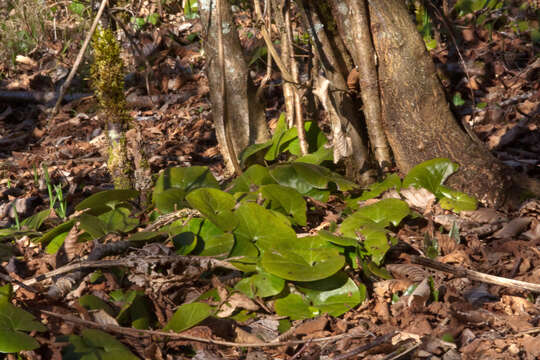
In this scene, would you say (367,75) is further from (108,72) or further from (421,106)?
(108,72)

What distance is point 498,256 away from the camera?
1.76m

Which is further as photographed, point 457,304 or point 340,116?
point 340,116

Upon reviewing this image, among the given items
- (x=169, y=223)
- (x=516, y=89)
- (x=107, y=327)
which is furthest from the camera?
(x=516, y=89)

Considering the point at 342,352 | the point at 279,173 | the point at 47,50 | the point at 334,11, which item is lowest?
the point at 342,352

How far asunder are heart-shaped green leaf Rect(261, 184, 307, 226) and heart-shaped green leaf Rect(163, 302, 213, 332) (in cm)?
54

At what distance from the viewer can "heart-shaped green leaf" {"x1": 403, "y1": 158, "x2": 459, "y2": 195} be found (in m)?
2.06

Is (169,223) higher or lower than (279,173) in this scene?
lower

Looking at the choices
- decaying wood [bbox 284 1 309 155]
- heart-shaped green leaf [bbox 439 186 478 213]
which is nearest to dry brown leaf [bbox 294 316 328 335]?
heart-shaped green leaf [bbox 439 186 478 213]

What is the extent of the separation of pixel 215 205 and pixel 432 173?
84 centimetres

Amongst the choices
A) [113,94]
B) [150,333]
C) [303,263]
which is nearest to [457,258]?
[303,263]

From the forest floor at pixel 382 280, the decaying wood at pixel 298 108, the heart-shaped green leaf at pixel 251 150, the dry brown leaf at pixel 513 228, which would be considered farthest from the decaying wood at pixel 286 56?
the dry brown leaf at pixel 513 228

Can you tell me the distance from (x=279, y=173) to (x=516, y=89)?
223cm

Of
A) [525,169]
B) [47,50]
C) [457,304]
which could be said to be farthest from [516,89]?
[47,50]

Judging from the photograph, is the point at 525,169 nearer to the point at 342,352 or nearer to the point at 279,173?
the point at 279,173
